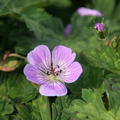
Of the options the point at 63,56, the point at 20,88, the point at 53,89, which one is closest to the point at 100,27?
the point at 63,56

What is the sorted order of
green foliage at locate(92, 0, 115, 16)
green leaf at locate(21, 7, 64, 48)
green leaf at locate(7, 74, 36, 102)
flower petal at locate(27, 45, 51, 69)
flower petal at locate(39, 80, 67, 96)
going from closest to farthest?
Answer: 1. flower petal at locate(39, 80, 67, 96)
2. flower petal at locate(27, 45, 51, 69)
3. green leaf at locate(7, 74, 36, 102)
4. green leaf at locate(21, 7, 64, 48)
5. green foliage at locate(92, 0, 115, 16)

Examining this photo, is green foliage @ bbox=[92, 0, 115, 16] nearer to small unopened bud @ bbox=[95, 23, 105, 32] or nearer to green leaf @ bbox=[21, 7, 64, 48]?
green leaf @ bbox=[21, 7, 64, 48]

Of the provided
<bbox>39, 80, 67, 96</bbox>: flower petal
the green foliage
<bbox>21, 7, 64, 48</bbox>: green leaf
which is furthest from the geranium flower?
the green foliage

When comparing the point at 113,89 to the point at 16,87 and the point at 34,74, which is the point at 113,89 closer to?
the point at 34,74

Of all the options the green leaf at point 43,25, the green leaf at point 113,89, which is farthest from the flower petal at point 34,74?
the green leaf at point 43,25

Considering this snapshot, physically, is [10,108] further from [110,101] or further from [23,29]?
[23,29]

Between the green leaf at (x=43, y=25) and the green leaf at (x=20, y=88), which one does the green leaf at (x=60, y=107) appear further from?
the green leaf at (x=43, y=25)

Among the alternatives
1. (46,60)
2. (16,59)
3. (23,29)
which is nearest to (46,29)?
(23,29)

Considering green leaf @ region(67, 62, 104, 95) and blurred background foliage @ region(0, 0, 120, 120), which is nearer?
blurred background foliage @ region(0, 0, 120, 120)
